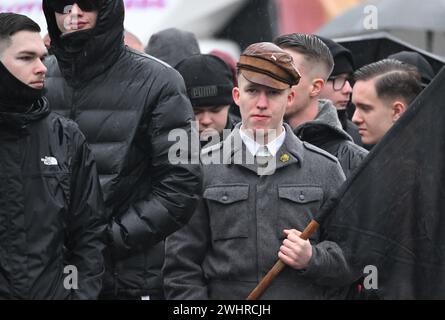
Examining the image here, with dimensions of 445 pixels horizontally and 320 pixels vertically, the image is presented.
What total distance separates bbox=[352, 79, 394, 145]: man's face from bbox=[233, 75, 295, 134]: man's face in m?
1.34

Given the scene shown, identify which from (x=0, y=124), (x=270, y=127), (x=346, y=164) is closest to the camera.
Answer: (x=0, y=124)

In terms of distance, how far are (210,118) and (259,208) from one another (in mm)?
1804

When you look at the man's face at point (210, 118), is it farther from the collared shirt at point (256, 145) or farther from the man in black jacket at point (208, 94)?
the collared shirt at point (256, 145)

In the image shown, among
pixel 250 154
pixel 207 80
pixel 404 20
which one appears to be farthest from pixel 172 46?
pixel 404 20

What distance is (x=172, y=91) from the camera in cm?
530

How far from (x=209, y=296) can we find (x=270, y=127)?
2.50 feet

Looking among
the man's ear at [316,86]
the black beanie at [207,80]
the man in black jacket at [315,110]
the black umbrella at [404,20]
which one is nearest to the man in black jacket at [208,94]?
the black beanie at [207,80]

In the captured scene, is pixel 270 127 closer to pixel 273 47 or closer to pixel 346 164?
pixel 273 47

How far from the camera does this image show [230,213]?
5055mm

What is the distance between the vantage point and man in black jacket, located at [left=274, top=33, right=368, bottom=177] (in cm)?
596

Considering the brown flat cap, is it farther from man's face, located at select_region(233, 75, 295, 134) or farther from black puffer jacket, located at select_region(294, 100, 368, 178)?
black puffer jacket, located at select_region(294, 100, 368, 178)

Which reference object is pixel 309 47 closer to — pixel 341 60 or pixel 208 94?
pixel 208 94

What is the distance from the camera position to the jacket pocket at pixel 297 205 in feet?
16.5
